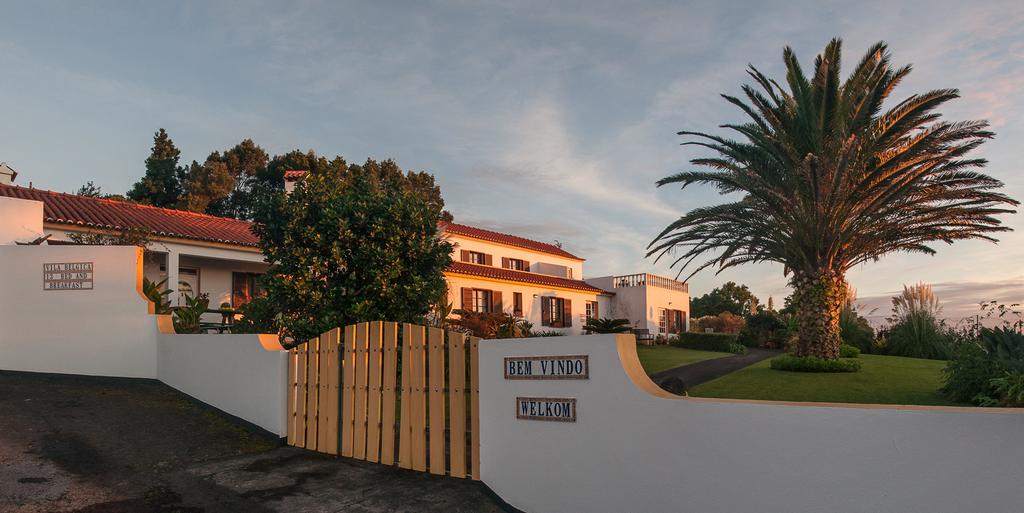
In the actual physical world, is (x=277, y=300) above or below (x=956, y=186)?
below

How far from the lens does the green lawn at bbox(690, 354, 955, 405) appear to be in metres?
11.3

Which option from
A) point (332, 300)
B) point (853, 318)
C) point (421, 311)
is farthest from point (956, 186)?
point (332, 300)

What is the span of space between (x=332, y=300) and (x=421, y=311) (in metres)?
1.78

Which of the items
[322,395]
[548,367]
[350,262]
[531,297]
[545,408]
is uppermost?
[350,262]

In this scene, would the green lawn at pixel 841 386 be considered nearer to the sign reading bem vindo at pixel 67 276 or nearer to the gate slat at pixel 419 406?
the gate slat at pixel 419 406

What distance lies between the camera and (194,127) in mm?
15641

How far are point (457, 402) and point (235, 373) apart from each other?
536 centimetres

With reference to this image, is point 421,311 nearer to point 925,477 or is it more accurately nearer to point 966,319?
point 925,477

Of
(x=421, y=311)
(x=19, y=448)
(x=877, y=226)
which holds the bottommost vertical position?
(x=19, y=448)

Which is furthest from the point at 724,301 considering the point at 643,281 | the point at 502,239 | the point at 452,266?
the point at 452,266

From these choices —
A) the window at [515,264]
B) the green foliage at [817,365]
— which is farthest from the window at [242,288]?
the green foliage at [817,365]

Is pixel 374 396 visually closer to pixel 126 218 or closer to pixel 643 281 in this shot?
pixel 126 218

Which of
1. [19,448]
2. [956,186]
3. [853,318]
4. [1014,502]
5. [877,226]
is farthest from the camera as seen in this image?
[853,318]

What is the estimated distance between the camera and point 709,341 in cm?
3070
